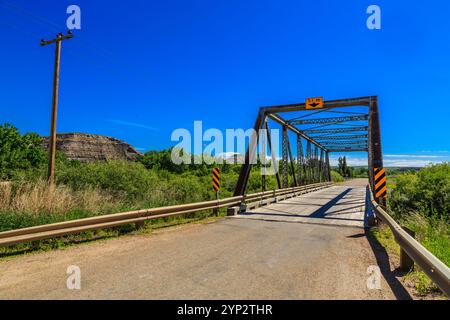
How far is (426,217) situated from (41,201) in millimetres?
13232

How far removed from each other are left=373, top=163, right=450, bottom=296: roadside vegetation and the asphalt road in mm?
350

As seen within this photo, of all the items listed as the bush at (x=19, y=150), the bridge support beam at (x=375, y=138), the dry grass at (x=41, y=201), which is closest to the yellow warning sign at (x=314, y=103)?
the bridge support beam at (x=375, y=138)

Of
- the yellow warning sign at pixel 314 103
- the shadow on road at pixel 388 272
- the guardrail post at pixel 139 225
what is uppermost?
the yellow warning sign at pixel 314 103

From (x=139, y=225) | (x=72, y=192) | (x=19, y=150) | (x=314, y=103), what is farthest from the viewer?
(x=19, y=150)

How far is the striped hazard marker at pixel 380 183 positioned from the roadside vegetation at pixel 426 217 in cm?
117

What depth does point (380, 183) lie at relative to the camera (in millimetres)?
10312

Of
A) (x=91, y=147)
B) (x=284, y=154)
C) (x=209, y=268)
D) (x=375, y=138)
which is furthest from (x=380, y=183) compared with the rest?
(x=91, y=147)

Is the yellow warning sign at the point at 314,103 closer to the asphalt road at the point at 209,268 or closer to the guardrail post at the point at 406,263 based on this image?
the asphalt road at the point at 209,268

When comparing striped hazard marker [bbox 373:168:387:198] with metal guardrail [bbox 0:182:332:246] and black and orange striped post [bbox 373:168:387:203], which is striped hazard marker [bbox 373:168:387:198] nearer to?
black and orange striped post [bbox 373:168:387:203]

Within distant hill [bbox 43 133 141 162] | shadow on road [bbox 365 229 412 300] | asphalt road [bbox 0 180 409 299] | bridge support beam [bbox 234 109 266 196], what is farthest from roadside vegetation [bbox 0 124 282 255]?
distant hill [bbox 43 133 141 162]

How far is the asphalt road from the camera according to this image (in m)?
3.41

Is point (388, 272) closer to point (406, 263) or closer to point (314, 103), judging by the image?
point (406, 263)

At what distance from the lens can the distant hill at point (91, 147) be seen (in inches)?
2360
